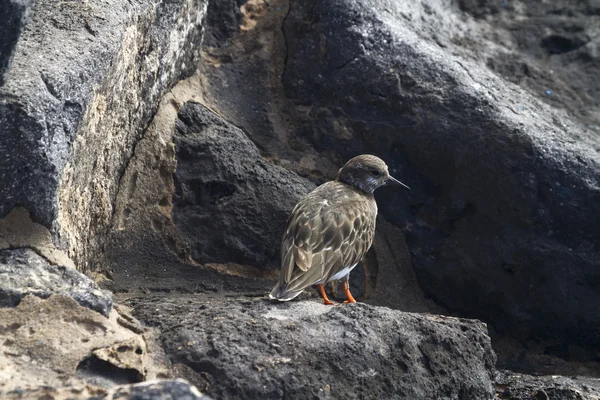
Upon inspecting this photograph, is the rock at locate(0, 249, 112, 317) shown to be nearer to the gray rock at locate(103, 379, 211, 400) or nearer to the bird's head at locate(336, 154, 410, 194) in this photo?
the gray rock at locate(103, 379, 211, 400)

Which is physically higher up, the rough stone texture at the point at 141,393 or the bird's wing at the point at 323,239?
the bird's wing at the point at 323,239

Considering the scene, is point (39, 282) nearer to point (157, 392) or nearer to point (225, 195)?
point (157, 392)

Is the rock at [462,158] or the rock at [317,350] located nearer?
the rock at [317,350]

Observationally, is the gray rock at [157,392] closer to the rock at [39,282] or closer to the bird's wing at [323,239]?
the rock at [39,282]

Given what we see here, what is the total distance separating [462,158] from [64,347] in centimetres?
370

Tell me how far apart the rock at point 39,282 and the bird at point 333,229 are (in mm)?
1371

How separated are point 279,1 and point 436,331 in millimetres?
3535

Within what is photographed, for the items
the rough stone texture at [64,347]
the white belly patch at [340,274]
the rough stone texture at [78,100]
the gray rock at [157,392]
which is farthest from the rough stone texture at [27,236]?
the white belly patch at [340,274]

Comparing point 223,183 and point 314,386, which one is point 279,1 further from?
point 314,386

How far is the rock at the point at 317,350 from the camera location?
14.3 feet

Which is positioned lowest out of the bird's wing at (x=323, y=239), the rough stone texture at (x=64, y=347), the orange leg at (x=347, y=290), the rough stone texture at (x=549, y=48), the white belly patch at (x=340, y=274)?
the rough stone texture at (x=64, y=347)

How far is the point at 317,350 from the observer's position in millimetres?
4586

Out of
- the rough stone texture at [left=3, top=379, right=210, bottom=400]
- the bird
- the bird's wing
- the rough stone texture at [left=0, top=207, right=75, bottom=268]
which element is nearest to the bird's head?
the bird

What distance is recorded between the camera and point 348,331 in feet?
15.7
